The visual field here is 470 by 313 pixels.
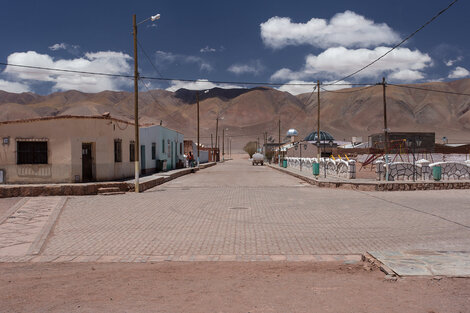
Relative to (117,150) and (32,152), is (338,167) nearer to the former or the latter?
(117,150)

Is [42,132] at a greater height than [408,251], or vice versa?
[42,132]

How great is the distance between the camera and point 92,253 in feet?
23.2

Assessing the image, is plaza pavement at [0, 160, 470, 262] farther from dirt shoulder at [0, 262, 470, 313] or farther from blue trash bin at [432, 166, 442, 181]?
blue trash bin at [432, 166, 442, 181]

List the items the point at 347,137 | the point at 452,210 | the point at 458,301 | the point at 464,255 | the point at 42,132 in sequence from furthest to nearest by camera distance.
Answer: the point at 347,137 < the point at 42,132 < the point at 452,210 < the point at 464,255 < the point at 458,301

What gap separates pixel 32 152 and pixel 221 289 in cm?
1594

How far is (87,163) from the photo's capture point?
1947cm

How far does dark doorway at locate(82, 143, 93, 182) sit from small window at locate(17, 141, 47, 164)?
5.52 ft

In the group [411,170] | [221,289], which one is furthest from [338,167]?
[221,289]

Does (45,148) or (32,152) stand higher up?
(45,148)

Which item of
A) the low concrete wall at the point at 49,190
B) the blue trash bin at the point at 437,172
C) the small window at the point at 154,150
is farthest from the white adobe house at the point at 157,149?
the blue trash bin at the point at 437,172

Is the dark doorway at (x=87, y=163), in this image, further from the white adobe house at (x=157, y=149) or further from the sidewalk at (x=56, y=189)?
the white adobe house at (x=157, y=149)

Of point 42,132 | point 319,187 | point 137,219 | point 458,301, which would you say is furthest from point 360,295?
point 42,132

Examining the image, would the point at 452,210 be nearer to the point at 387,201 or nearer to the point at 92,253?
the point at 387,201

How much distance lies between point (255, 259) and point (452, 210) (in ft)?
25.1
